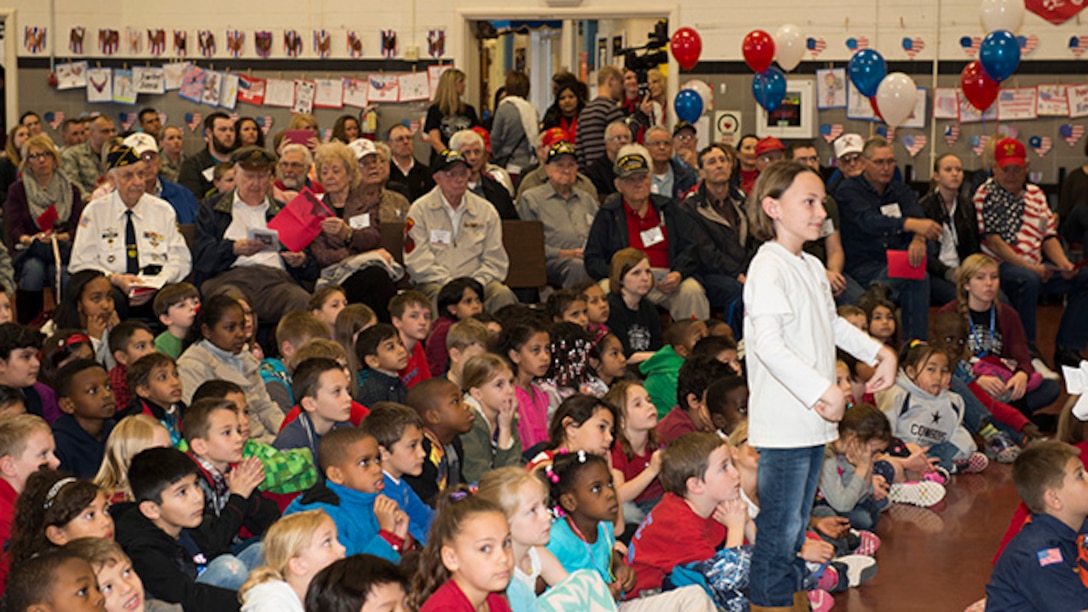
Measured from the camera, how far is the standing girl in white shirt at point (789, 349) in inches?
148

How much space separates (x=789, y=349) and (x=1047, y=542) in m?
0.99

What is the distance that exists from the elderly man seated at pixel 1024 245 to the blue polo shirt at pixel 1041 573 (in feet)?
15.2

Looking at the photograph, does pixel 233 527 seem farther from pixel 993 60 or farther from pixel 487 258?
pixel 993 60

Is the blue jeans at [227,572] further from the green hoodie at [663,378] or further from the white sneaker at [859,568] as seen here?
the green hoodie at [663,378]

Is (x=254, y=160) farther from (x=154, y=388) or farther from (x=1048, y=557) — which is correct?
(x=1048, y=557)

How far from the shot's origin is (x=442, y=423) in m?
4.89

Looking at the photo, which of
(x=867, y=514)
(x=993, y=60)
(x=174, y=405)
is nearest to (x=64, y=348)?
(x=174, y=405)

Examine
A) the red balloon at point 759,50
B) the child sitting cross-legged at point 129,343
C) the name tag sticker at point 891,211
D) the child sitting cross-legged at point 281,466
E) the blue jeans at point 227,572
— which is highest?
the red balloon at point 759,50

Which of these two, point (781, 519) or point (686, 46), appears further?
point (686, 46)

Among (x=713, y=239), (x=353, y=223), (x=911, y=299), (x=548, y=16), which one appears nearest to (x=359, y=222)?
(x=353, y=223)

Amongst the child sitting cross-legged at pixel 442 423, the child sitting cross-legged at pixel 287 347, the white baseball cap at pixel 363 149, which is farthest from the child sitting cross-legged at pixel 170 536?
the white baseball cap at pixel 363 149

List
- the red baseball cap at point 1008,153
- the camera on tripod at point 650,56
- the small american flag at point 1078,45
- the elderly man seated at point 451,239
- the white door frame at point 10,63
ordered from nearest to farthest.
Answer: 1. the elderly man seated at point 451,239
2. the red baseball cap at point 1008,153
3. the small american flag at point 1078,45
4. the camera on tripod at point 650,56
5. the white door frame at point 10,63

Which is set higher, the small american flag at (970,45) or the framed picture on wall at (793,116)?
the small american flag at (970,45)

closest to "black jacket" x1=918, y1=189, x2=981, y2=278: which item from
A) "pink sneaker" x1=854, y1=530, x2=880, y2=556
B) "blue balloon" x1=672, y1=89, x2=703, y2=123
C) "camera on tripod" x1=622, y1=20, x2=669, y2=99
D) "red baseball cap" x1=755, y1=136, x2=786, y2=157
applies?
"red baseball cap" x1=755, y1=136, x2=786, y2=157
